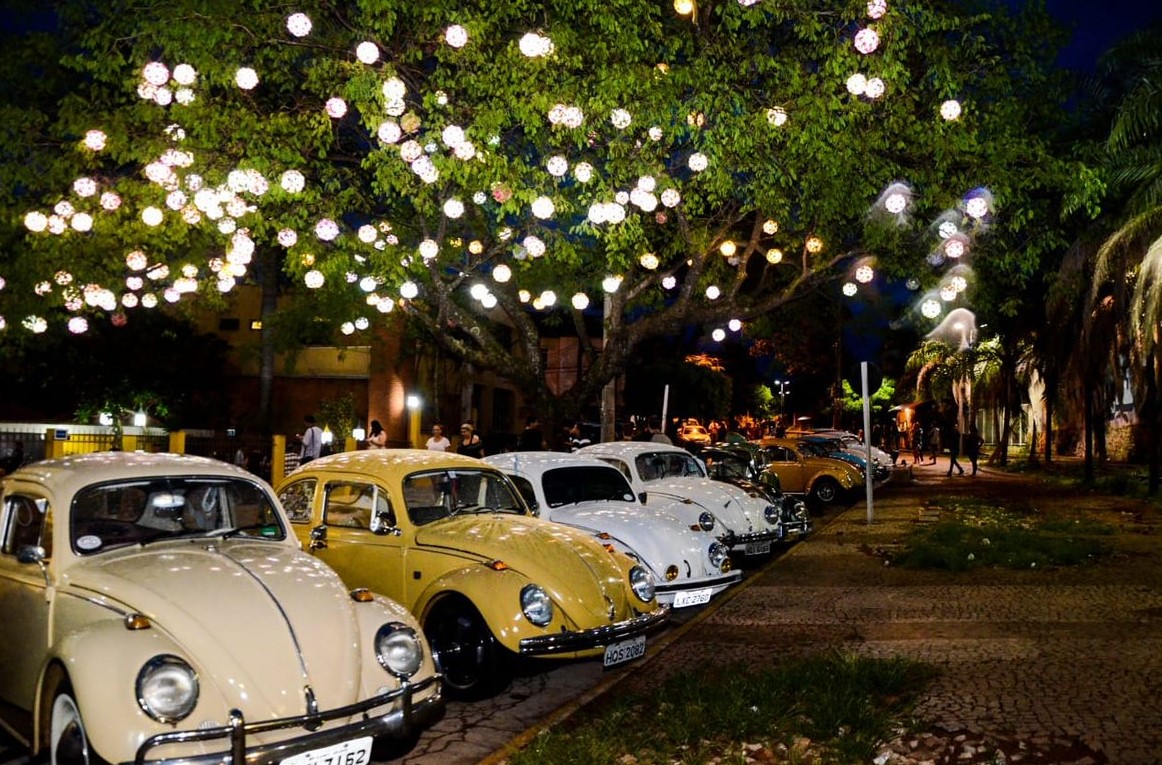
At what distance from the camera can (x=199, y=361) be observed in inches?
1409

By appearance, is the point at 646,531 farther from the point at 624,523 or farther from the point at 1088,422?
the point at 1088,422

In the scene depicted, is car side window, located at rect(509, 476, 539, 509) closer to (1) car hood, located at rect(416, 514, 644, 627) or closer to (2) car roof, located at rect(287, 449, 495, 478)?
(2) car roof, located at rect(287, 449, 495, 478)

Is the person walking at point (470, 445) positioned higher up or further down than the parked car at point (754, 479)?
higher up

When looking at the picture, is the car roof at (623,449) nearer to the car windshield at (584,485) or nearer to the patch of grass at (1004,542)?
the car windshield at (584,485)

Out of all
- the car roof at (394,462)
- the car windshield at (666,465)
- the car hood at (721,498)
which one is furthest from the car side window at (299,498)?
the car windshield at (666,465)

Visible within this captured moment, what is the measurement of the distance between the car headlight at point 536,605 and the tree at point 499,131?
20.3 ft

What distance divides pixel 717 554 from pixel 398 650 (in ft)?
16.8

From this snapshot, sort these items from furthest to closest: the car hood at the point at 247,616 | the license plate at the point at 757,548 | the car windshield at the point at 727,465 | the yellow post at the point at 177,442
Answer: the yellow post at the point at 177,442
the car windshield at the point at 727,465
the license plate at the point at 757,548
the car hood at the point at 247,616

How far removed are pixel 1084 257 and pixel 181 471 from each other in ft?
59.5

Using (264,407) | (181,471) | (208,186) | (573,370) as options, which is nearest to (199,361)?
(264,407)

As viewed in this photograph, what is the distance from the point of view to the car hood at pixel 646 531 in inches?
371

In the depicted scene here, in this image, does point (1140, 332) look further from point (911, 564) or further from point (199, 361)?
point (199, 361)

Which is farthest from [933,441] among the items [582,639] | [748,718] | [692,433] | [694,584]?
[748,718]

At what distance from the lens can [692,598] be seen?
9.50 meters
